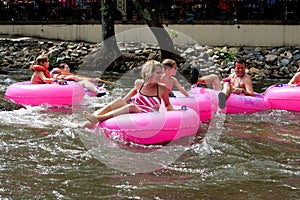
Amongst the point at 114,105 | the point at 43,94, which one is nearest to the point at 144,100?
the point at 114,105

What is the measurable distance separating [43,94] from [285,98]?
446cm

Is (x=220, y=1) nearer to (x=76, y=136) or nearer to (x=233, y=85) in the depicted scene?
(x=233, y=85)

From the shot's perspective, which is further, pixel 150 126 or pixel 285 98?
pixel 285 98

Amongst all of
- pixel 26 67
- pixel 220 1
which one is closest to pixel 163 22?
pixel 220 1

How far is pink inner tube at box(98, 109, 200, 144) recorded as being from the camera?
706 centimetres

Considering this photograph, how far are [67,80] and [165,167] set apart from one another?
202 inches

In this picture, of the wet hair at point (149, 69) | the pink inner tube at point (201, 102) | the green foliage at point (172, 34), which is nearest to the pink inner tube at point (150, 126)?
the wet hair at point (149, 69)

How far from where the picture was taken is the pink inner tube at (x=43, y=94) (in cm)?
993

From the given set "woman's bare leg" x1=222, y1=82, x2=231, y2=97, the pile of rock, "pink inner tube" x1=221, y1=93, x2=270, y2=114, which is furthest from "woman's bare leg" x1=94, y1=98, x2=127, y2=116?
the pile of rock

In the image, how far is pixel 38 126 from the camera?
831 cm

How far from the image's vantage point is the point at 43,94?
992 centimetres

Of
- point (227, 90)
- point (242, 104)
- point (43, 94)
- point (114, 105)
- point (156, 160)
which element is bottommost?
point (156, 160)

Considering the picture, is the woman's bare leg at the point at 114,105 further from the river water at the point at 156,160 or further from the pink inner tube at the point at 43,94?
the pink inner tube at the point at 43,94

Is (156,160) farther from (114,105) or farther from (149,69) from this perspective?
(149,69)
